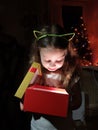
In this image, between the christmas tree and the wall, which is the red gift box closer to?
the christmas tree

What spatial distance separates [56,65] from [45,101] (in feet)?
0.46

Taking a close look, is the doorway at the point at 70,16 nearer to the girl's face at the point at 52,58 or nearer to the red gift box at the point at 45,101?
the girl's face at the point at 52,58

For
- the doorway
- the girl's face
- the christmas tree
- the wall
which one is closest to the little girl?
the girl's face

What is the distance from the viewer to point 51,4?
1839 mm

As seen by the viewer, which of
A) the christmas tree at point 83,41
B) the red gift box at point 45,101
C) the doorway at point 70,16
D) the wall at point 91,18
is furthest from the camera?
the wall at point 91,18

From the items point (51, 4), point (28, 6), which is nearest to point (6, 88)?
point (28, 6)

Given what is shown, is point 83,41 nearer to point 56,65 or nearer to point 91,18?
point 91,18

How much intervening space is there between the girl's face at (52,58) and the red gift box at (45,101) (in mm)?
108

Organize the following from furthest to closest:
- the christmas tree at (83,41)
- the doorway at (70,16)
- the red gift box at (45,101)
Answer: the christmas tree at (83,41) < the doorway at (70,16) < the red gift box at (45,101)

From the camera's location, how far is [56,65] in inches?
41.3

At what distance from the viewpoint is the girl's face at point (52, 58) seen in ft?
3.38

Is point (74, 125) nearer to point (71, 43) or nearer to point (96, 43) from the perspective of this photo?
point (71, 43)

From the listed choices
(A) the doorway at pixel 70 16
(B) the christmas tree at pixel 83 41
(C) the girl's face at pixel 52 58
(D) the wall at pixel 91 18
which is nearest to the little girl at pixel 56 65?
(C) the girl's face at pixel 52 58

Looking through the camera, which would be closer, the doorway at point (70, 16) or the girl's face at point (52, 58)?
the girl's face at point (52, 58)
